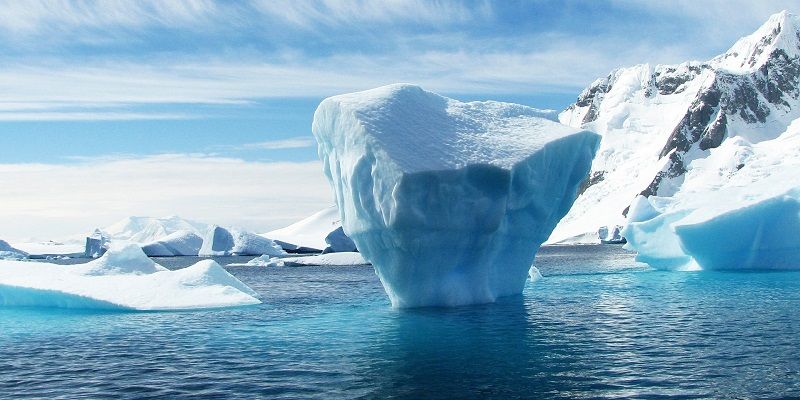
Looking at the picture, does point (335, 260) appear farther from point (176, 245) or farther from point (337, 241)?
point (176, 245)

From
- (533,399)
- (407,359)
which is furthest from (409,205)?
(533,399)

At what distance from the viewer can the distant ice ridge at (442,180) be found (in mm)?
21266

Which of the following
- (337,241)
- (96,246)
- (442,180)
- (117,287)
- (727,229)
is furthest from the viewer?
(96,246)

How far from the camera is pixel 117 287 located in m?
27.0

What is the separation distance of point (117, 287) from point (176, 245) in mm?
70765

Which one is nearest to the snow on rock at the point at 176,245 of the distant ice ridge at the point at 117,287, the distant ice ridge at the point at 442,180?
the distant ice ridge at the point at 117,287

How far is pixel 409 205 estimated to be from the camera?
2112 centimetres

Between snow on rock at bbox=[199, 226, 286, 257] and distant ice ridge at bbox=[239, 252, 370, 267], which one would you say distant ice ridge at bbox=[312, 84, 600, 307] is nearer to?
distant ice ridge at bbox=[239, 252, 370, 267]

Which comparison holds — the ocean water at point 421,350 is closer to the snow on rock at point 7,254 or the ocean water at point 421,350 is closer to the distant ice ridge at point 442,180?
the distant ice ridge at point 442,180

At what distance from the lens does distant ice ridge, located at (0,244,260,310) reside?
2569 cm

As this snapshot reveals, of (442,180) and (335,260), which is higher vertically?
(442,180)

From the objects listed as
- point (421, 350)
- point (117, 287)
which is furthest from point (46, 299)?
point (421, 350)

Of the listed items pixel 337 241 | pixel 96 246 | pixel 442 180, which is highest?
pixel 96 246

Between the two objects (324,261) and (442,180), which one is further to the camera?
(324,261)
